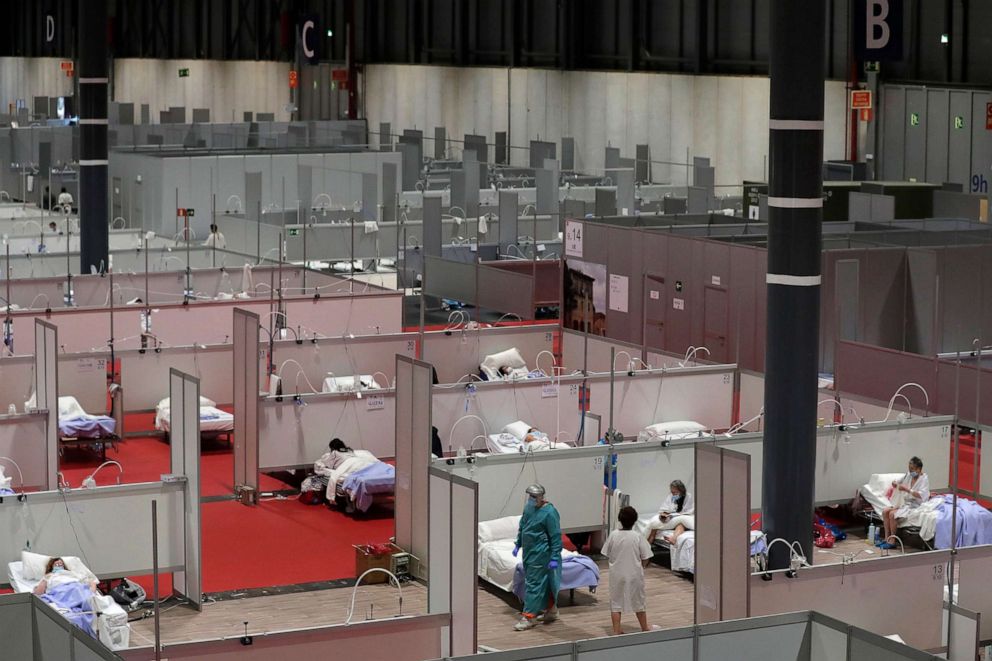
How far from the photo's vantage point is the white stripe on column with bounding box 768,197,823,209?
11266 mm

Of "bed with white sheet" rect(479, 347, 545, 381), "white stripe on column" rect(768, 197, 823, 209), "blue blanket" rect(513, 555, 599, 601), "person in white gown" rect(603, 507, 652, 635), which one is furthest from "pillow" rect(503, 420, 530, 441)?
"white stripe on column" rect(768, 197, 823, 209)

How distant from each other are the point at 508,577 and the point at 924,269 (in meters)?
8.20

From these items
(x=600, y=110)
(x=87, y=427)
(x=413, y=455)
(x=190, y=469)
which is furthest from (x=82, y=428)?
(x=600, y=110)

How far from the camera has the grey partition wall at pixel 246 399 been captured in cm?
1500

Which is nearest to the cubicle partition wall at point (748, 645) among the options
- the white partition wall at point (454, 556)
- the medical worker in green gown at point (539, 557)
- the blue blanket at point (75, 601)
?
the white partition wall at point (454, 556)

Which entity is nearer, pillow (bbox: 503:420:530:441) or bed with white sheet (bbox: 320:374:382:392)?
pillow (bbox: 503:420:530:441)

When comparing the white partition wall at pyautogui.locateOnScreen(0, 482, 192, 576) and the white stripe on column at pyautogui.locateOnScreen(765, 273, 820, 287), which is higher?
the white stripe on column at pyautogui.locateOnScreen(765, 273, 820, 287)

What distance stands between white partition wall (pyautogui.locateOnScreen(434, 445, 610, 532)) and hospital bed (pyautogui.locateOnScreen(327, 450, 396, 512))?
5.68 ft

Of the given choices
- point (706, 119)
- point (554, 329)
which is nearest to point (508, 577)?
point (554, 329)

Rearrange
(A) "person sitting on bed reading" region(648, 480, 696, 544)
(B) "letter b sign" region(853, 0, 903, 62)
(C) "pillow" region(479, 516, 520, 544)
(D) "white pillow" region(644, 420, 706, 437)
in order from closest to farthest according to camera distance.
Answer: (C) "pillow" region(479, 516, 520, 544) → (A) "person sitting on bed reading" region(648, 480, 696, 544) → (D) "white pillow" region(644, 420, 706, 437) → (B) "letter b sign" region(853, 0, 903, 62)

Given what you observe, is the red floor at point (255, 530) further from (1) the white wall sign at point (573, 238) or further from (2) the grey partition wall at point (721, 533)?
(1) the white wall sign at point (573, 238)

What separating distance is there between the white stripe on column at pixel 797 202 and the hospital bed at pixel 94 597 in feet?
18.0

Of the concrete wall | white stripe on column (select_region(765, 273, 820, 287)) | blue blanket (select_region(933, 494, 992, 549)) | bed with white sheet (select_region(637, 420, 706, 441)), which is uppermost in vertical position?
the concrete wall

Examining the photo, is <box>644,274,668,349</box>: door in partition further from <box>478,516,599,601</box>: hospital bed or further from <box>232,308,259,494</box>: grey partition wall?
<box>478,516,599,601</box>: hospital bed
